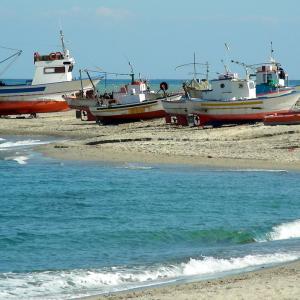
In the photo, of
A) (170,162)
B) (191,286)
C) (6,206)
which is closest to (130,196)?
(6,206)

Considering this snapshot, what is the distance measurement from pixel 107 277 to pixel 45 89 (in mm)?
46307

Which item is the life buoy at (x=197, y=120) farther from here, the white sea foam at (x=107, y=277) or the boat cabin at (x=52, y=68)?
the white sea foam at (x=107, y=277)

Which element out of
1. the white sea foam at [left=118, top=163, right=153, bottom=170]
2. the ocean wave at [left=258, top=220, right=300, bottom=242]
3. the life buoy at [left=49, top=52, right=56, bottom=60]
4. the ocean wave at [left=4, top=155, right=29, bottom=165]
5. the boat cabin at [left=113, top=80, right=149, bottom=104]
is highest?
the life buoy at [left=49, top=52, right=56, bottom=60]

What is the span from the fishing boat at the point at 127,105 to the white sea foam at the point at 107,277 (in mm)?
31532

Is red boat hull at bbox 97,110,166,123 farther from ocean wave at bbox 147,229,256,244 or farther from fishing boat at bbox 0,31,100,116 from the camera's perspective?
ocean wave at bbox 147,229,256,244

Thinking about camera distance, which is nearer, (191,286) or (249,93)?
(191,286)

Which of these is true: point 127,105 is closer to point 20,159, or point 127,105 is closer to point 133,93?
point 133,93

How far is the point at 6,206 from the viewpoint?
71.6ft

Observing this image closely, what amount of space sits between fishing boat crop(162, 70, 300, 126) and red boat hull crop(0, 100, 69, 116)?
18.6 meters

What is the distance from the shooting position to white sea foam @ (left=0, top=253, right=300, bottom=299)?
13070 millimetres

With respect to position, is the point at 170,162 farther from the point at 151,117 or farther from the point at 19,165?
the point at 151,117

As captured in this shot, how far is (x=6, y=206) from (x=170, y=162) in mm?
8599

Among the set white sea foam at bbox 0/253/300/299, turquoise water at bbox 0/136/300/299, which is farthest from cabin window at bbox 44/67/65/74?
white sea foam at bbox 0/253/300/299

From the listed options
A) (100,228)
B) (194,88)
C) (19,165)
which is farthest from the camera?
(194,88)
